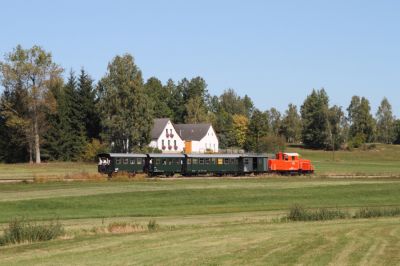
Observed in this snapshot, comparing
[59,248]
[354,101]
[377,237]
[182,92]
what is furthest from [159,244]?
[354,101]

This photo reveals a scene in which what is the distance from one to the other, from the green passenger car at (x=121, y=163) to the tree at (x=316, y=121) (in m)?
107

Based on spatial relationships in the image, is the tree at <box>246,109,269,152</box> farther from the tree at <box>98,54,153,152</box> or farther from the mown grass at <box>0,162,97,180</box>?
the mown grass at <box>0,162,97,180</box>

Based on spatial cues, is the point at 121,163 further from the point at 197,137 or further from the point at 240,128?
the point at 240,128

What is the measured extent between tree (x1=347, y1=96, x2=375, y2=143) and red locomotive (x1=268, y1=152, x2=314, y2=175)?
114781mm

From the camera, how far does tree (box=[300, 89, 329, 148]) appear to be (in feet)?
577

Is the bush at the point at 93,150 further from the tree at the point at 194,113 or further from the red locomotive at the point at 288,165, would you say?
the tree at the point at 194,113

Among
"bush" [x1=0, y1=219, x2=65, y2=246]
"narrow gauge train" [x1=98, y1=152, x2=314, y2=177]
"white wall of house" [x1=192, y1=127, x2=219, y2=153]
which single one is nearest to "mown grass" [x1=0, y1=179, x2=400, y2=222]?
"bush" [x1=0, y1=219, x2=65, y2=246]

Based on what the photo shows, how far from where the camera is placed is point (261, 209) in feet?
130

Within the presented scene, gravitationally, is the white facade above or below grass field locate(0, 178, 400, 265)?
above

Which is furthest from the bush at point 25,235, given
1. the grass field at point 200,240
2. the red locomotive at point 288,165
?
the red locomotive at point 288,165

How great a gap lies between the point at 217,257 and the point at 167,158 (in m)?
58.8

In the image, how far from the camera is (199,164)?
248 feet

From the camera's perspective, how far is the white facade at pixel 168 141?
5389 inches

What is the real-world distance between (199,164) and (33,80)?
46.7 meters
